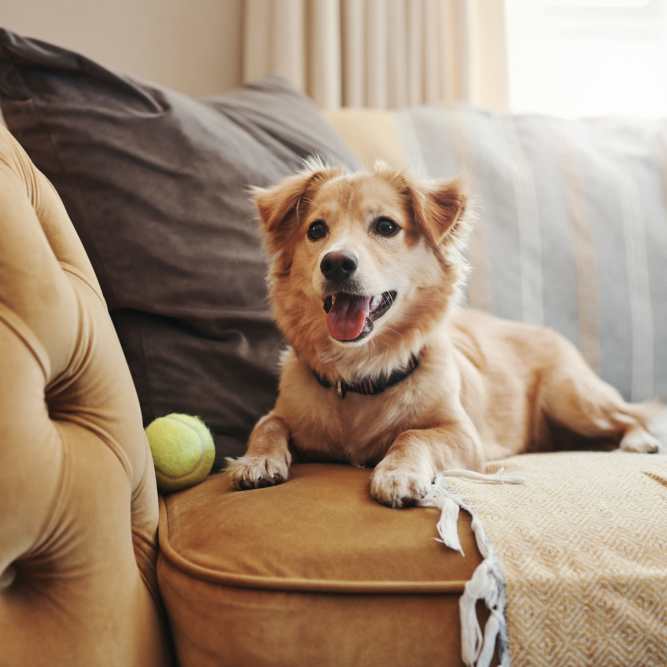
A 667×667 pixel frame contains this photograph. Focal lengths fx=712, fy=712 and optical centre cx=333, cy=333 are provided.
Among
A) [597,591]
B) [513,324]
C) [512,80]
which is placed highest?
[512,80]

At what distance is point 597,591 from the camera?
2.87 feet

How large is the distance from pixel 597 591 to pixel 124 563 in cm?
60

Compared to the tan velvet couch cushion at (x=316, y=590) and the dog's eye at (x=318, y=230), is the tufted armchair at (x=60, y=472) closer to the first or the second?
the tan velvet couch cushion at (x=316, y=590)

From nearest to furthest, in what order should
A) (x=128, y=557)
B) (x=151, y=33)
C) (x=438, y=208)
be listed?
(x=128, y=557) → (x=438, y=208) → (x=151, y=33)

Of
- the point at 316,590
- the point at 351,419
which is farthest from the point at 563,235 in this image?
the point at 316,590

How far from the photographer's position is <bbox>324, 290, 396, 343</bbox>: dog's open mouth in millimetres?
1335

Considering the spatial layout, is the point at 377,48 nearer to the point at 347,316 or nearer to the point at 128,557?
the point at 347,316

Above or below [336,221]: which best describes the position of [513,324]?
below

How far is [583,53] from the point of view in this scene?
286 centimetres

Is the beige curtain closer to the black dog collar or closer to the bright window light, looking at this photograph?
the bright window light

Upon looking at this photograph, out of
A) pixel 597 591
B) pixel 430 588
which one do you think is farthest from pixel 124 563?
pixel 597 591

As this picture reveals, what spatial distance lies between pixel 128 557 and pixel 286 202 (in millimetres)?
824

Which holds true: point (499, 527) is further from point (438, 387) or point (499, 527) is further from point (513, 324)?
point (513, 324)

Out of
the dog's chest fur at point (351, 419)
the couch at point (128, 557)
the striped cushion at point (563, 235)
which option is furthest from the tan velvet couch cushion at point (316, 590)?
the striped cushion at point (563, 235)
